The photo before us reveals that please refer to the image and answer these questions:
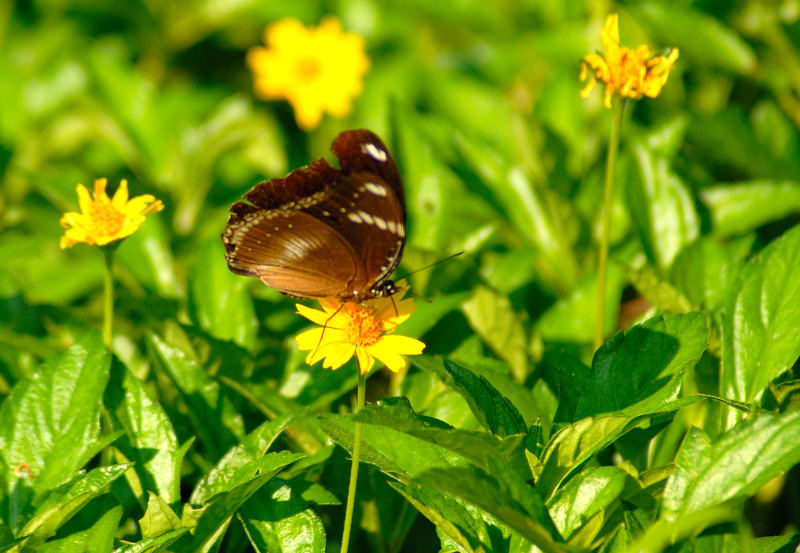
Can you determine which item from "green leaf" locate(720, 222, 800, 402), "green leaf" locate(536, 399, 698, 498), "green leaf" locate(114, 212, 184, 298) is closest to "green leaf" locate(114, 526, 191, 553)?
"green leaf" locate(536, 399, 698, 498)

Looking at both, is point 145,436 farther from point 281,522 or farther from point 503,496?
point 503,496

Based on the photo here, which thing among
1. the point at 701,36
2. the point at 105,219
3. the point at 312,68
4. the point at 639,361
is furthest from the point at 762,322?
the point at 312,68

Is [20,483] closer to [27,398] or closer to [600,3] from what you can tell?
[27,398]

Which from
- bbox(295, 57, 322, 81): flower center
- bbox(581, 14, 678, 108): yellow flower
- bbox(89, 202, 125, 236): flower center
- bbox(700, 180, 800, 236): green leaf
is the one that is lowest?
bbox(700, 180, 800, 236): green leaf

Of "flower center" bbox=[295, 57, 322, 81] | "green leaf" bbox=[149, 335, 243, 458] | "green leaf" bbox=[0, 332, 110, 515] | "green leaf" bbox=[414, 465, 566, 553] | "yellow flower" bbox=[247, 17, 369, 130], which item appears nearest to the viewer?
"green leaf" bbox=[414, 465, 566, 553]

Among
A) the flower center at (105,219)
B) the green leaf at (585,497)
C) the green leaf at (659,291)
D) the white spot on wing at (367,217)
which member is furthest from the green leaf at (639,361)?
the flower center at (105,219)

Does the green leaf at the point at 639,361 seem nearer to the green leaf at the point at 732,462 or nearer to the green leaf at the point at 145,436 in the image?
the green leaf at the point at 732,462

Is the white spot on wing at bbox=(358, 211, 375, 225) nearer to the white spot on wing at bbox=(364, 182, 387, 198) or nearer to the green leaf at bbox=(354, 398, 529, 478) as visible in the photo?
the white spot on wing at bbox=(364, 182, 387, 198)
